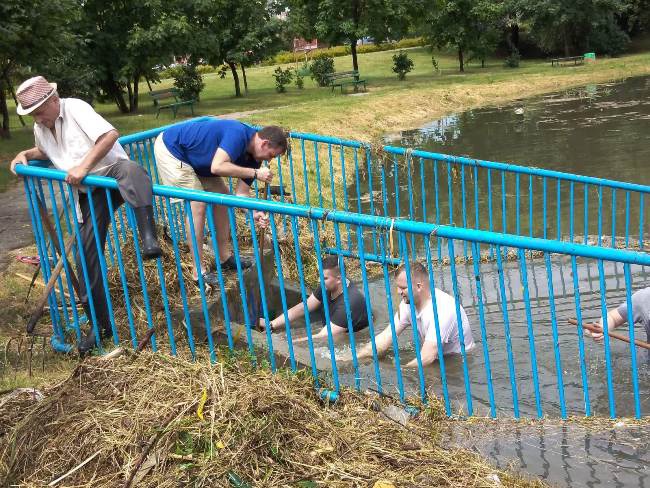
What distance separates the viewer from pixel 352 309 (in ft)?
20.4

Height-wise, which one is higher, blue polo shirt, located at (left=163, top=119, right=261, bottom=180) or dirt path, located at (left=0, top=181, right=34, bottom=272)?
blue polo shirt, located at (left=163, top=119, right=261, bottom=180)

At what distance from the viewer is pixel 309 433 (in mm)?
3883

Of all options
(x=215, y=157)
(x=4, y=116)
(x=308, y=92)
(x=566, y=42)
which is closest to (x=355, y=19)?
(x=308, y=92)

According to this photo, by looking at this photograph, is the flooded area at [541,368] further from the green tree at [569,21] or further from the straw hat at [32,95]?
the green tree at [569,21]

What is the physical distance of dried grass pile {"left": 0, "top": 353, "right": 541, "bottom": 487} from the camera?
356 centimetres

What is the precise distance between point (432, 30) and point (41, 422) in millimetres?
40041

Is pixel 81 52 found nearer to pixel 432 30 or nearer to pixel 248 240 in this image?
pixel 248 240

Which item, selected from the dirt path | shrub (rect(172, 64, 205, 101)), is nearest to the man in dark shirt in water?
the dirt path

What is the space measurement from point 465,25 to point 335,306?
1436 inches

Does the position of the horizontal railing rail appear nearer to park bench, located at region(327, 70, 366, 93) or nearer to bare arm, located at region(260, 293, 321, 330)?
bare arm, located at region(260, 293, 321, 330)

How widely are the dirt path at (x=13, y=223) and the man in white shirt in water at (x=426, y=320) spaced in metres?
3.97

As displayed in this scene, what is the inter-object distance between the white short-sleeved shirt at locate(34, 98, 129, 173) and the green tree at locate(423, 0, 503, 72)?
35.3 metres

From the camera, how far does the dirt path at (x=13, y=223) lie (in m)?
7.98

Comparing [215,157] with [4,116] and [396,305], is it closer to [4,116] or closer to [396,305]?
[396,305]
